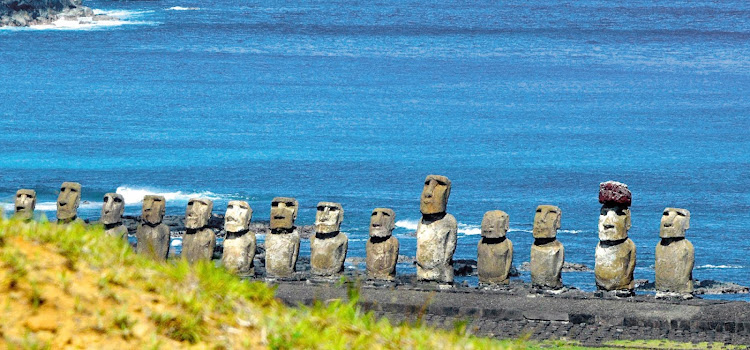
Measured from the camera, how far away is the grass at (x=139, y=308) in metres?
9.35

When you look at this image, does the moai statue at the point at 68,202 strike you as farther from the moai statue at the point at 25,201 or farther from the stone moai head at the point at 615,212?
the stone moai head at the point at 615,212

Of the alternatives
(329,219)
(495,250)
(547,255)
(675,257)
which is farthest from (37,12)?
(675,257)

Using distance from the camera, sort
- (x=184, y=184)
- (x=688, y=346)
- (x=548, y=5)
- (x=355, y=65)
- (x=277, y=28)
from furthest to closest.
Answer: (x=548, y=5) < (x=277, y=28) < (x=355, y=65) < (x=184, y=184) < (x=688, y=346)

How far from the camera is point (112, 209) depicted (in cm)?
2155

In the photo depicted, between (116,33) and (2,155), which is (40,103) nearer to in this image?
(2,155)

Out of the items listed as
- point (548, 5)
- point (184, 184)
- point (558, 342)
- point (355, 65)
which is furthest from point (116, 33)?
point (558, 342)

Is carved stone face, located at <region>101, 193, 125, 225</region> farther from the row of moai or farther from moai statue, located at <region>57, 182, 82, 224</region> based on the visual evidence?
moai statue, located at <region>57, 182, 82, 224</region>

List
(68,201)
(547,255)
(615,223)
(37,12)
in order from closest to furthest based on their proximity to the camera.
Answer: (615,223) < (547,255) < (68,201) < (37,12)

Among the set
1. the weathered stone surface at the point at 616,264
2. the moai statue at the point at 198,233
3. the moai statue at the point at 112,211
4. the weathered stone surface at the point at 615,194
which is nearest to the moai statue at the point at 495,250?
the weathered stone surface at the point at 616,264

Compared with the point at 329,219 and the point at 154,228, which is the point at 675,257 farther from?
the point at 154,228

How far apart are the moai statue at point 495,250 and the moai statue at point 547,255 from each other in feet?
1.46

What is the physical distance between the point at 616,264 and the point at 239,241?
20.0 feet

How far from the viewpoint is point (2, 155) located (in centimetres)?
7500

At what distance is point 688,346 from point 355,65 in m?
108
